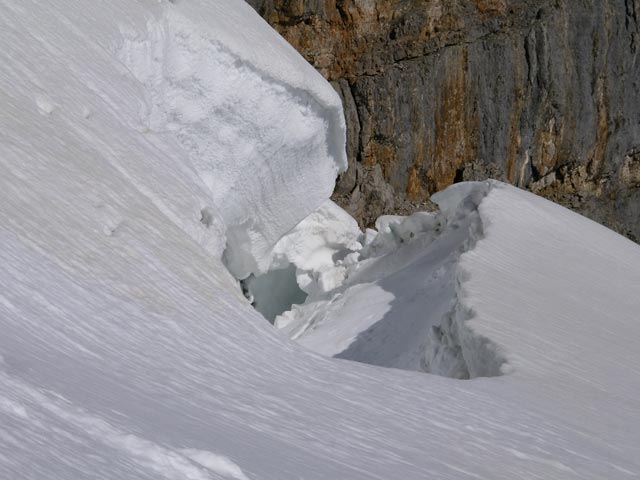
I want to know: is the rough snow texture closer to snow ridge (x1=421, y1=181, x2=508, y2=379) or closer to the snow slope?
snow ridge (x1=421, y1=181, x2=508, y2=379)

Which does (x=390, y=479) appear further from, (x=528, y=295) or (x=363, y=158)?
(x=363, y=158)

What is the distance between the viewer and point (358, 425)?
11.7 feet

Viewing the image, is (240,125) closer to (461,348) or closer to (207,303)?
(461,348)

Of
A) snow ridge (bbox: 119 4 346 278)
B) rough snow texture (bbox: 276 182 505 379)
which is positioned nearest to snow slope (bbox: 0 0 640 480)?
snow ridge (bbox: 119 4 346 278)

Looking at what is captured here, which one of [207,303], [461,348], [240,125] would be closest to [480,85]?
[240,125]

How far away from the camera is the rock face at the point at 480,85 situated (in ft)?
67.7

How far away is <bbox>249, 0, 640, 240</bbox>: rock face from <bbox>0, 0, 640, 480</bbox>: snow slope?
37.0 ft

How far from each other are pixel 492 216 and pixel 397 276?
172cm

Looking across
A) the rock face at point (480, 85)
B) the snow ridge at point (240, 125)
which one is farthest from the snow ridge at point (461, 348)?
the rock face at point (480, 85)

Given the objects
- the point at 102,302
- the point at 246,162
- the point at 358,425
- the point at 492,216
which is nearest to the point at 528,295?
the point at 492,216

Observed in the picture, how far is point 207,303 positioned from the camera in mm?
4461

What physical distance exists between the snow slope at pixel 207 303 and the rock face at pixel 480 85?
11.3 meters

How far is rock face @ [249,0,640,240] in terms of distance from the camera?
2062 centimetres

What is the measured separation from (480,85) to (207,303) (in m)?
17.0
